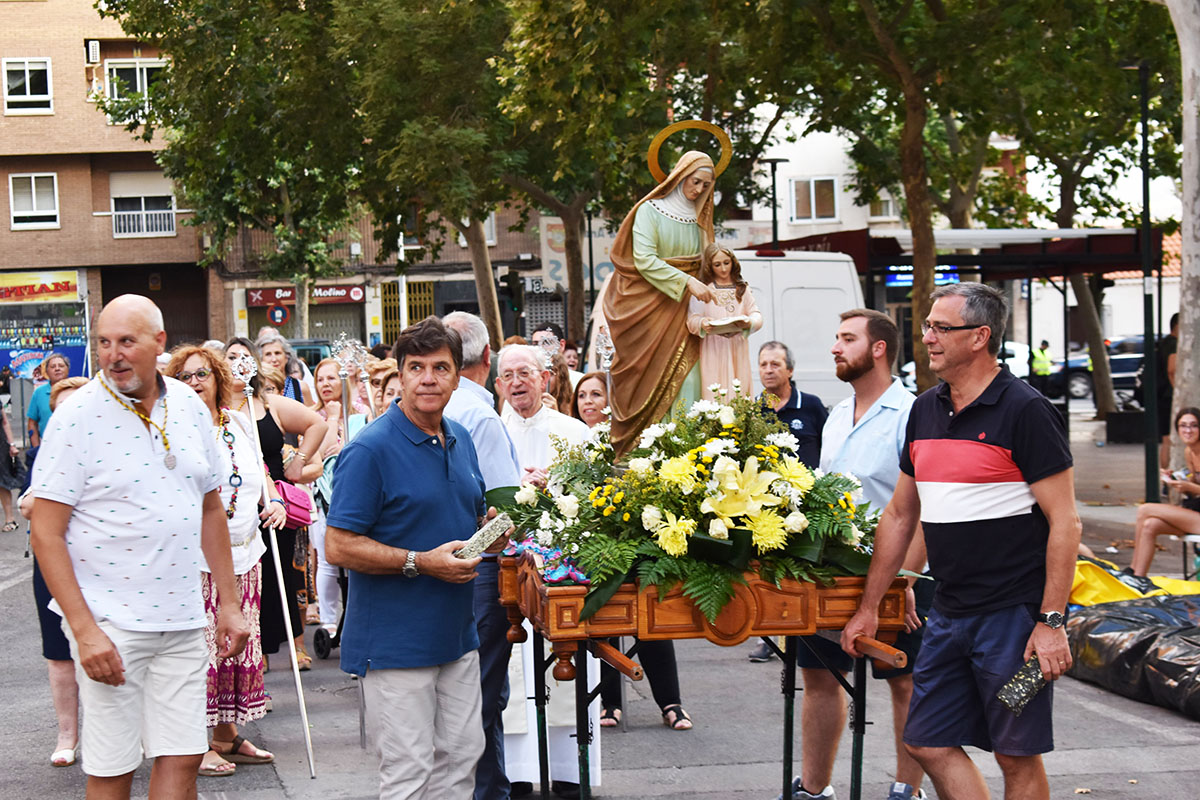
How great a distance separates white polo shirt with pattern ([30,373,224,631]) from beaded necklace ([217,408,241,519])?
7.18 feet

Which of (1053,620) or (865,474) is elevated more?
(865,474)

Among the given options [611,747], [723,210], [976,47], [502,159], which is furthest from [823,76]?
[611,747]

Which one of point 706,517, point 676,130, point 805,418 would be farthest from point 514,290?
point 706,517

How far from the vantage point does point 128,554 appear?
4484 mm

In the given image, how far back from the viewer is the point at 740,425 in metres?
4.91

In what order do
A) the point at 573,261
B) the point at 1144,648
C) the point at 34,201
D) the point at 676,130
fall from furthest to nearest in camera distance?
the point at 34,201 < the point at 573,261 < the point at 676,130 < the point at 1144,648

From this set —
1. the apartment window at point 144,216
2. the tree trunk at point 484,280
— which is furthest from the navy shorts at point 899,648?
the apartment window at point 144,216

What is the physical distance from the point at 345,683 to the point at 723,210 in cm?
1917

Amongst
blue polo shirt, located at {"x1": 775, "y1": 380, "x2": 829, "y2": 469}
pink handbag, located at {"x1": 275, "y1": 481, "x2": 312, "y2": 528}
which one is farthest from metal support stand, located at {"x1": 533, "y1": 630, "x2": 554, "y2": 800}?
blue polo shirt, located at {"x1": 775, "y1": 380, "x2": 829, "y2": 469}

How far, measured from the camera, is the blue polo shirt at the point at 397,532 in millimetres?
4578

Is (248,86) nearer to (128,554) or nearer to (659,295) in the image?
(659,295)

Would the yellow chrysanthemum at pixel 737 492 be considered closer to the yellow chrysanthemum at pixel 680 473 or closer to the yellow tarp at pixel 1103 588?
the yellow chrysanthemum at pixel 680 473

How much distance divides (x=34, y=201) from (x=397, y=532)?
45.5 metres

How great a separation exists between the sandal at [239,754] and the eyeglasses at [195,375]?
1736 mm
